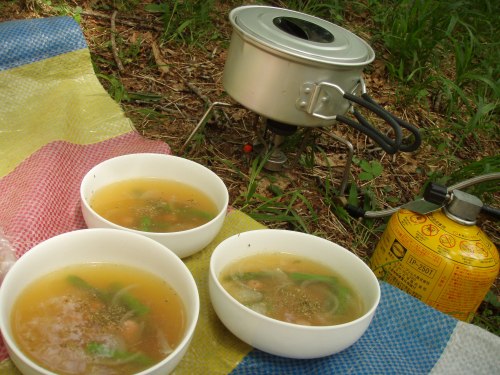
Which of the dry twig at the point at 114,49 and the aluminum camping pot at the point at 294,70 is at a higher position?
the aluminum camping pot at the point at 294,70

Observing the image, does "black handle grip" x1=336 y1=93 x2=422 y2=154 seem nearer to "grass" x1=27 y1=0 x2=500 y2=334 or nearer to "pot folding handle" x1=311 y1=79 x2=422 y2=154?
"pot folding handle" x1=311 y1=79 x2=422 y2=154

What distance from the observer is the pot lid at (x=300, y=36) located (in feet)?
5.83

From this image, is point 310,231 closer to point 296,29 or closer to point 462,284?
point 462,284

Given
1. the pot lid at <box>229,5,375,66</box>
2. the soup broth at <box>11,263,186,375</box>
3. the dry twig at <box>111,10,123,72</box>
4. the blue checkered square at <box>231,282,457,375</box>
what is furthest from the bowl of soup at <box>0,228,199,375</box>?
the dry twig at <box>111,10,123,72</box>

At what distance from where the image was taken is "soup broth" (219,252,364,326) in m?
1.29

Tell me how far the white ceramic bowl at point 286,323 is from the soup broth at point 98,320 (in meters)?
0.11

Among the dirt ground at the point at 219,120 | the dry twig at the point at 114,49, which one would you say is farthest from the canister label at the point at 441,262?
the dry twig at the point at 114,49

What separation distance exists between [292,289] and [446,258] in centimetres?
53

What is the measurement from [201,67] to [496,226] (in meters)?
1.67

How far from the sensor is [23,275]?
3.88ft


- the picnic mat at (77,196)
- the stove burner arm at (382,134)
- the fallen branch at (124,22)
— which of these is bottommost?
the fallen branch at (124,22)

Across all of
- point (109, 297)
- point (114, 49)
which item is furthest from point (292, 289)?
point (114, 49)

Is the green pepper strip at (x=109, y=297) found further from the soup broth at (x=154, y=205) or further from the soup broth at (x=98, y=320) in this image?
the soup broth at (x=154, y=205)

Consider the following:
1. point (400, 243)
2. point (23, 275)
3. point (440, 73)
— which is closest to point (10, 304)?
point (23, 275)
